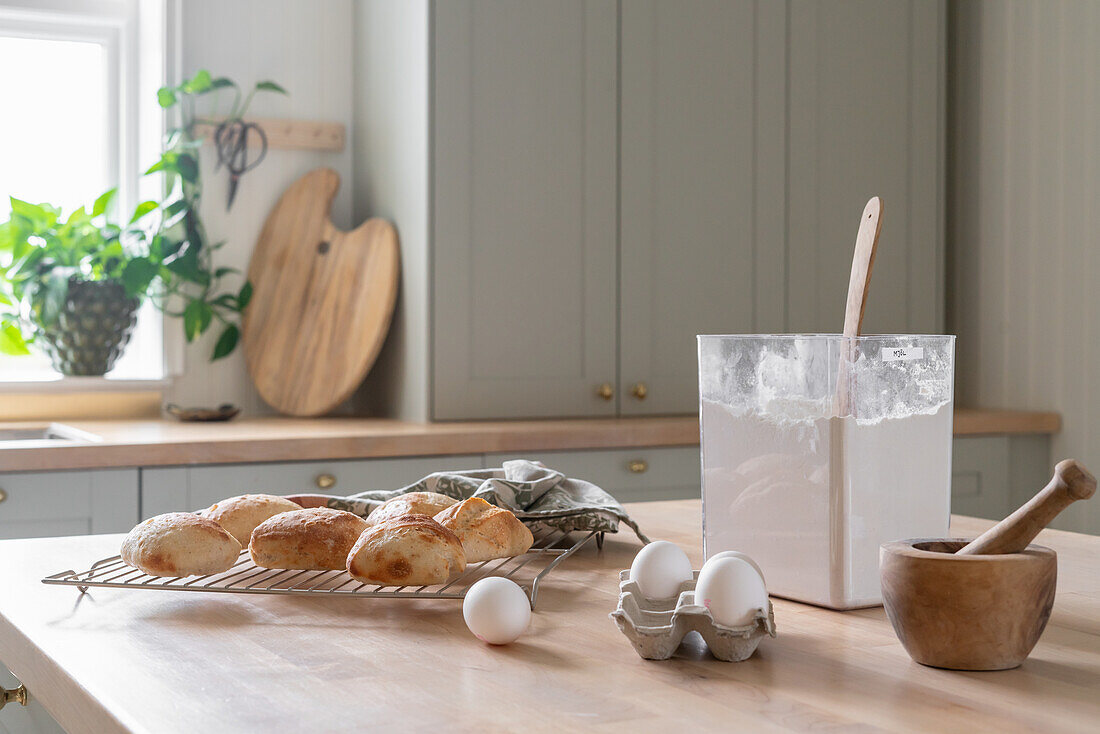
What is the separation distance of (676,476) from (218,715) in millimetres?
1899

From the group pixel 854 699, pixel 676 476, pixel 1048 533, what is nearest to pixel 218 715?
pixel 854 699

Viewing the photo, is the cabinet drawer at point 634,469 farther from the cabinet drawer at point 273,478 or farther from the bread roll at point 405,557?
the bread roll at point 405,557

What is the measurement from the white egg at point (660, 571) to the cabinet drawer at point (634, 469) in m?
1.51

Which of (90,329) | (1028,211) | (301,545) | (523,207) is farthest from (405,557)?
(1028,211)

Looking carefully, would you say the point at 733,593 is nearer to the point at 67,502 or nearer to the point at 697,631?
the point at 697,631

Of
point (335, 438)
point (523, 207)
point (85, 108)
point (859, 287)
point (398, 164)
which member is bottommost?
point (335, 438)

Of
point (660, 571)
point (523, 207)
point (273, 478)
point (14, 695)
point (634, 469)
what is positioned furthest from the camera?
point (523, 207)

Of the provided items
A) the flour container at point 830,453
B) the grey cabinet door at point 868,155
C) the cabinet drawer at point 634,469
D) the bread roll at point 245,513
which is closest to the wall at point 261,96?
the cabinet drawer at point 634,469

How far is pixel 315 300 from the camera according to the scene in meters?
2.64

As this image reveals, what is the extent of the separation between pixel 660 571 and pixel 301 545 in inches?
9.9

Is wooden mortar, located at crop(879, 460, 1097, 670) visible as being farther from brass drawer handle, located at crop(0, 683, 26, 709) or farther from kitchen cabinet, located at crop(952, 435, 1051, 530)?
kitchen cabinet, located at crop(952, 435, 1051, 530)

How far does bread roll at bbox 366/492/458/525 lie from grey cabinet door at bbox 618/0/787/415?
5.61 ft

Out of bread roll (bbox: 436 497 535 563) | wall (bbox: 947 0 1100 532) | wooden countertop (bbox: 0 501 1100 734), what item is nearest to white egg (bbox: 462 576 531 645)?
wooden countertop (bbox: 0 501 1100 734)

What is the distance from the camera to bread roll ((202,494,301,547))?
88cm
